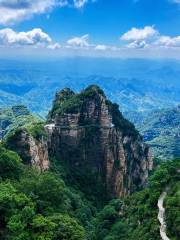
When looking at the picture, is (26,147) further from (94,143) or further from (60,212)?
(60,212)

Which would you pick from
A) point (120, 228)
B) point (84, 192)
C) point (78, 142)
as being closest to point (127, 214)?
point (120, 228)

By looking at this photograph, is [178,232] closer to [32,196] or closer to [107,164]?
[32,196]

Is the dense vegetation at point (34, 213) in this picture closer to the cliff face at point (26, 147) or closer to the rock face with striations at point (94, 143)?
the cliff face at point (26, 147)

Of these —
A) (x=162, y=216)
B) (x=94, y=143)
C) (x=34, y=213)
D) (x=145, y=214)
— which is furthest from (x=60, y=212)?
(x=94, y=143)

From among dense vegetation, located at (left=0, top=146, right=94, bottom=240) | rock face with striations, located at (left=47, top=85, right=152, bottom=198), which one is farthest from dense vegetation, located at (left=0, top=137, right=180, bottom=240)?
rock face with striations, located at (left=47, top=85, right=152, bottom=198)

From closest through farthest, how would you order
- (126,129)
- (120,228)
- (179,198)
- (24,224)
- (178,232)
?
(24,224) < (178,232) < (179,198) < (120,228) < (126,129)

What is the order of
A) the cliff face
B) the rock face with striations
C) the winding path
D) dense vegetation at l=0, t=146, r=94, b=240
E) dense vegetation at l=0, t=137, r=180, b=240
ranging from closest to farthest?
1. dense vegetation at l=0, t=146, r=94, b=240
2. dense vegetation at l=0, t=137, r=180, b=240
3. the winding path
4. the cliff face
5. the rock face with striations

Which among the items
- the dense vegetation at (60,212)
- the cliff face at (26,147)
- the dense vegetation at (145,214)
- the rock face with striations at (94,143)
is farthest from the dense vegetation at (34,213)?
the rock face with striations at (94,143)

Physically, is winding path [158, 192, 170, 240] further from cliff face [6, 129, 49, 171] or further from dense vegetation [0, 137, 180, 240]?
cliff face [6, 129, 49, 171]
